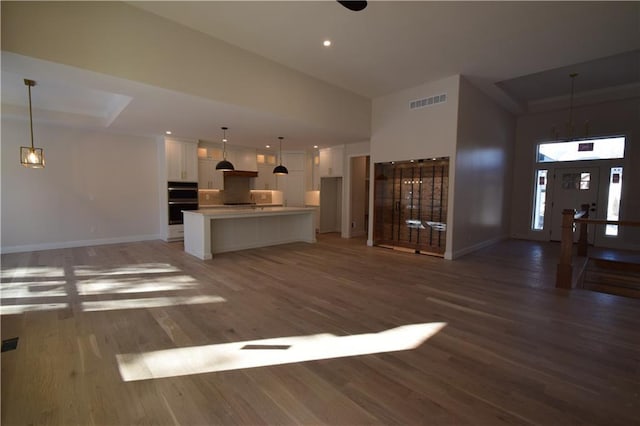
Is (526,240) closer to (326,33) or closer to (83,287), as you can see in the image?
(326,33)

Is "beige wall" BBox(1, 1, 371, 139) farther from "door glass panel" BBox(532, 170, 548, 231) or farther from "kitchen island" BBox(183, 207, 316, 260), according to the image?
"door glass panel" BBox(532, 170, 548, 231)

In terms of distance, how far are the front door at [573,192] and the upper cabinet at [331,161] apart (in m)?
6.16

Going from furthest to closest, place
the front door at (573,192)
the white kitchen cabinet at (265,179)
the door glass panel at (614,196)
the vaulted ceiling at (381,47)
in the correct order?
the white kitchen cabinet at (265,179) < the front door at (573,192) < the door glass panel at (614,196) < the vaulted ceiling at (381,47)

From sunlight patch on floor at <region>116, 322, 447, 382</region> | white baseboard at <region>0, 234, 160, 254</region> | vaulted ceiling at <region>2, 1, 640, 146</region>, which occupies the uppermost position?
vaulted ceiling at <region>2, 1, 640, 146</region>

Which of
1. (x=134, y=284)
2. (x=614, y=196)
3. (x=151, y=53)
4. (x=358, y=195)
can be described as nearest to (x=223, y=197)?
(x=358, y=195)

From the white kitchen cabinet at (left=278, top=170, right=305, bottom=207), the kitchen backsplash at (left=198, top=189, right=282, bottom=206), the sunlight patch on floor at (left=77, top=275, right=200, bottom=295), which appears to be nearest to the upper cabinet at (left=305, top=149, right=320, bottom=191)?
the white kitchen cabinet at (left=278, top=170, right=305, bottom=207)

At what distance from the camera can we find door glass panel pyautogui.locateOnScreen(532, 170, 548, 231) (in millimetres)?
8172

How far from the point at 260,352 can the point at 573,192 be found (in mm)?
9342

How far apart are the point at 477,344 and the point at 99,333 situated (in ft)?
11.8

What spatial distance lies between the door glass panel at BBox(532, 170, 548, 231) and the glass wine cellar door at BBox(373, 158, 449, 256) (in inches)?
169

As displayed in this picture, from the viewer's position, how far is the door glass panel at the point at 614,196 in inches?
276

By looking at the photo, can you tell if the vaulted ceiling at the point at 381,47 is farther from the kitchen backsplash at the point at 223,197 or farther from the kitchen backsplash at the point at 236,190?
the kitchen backsplash at the point at 236,190

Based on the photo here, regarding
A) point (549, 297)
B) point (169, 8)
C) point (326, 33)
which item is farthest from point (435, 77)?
point (169, 8)

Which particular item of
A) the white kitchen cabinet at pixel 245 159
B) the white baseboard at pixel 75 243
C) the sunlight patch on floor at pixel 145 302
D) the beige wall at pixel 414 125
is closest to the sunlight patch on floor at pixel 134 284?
the sunlight patch on floor at pixel 145 302
